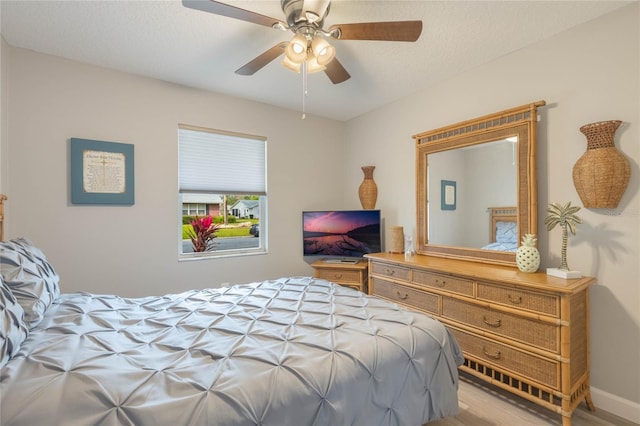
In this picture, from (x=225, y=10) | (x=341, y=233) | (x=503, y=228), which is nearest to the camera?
(x=225, y=10)

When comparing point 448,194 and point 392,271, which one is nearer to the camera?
point 392,271

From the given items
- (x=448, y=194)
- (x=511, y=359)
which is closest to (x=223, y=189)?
(x=448, y=194)

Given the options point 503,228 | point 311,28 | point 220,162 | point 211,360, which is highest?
point 311,28

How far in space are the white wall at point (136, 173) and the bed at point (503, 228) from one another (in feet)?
Result: 7.29

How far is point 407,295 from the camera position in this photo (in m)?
2.63

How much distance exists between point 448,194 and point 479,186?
33 cm

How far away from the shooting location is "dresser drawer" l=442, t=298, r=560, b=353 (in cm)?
177

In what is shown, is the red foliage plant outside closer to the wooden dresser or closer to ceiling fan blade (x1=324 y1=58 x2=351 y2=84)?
ceiling fan blade (x1=324 y1=58 x2=351 y2=84)

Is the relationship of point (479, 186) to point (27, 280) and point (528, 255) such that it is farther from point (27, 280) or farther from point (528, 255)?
point (27, 280)

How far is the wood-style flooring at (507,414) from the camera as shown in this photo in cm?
181

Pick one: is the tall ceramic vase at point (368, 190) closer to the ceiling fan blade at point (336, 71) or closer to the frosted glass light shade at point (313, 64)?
the ceiling fan blade at point (336, 71)

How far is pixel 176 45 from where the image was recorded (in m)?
2.28

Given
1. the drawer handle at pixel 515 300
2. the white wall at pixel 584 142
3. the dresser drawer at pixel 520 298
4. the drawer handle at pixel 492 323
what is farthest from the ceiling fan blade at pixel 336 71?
the drawer handle at pixel 492 323

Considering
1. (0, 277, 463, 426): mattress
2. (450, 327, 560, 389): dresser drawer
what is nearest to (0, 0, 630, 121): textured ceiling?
(0, 277, 463, 426): mattress
